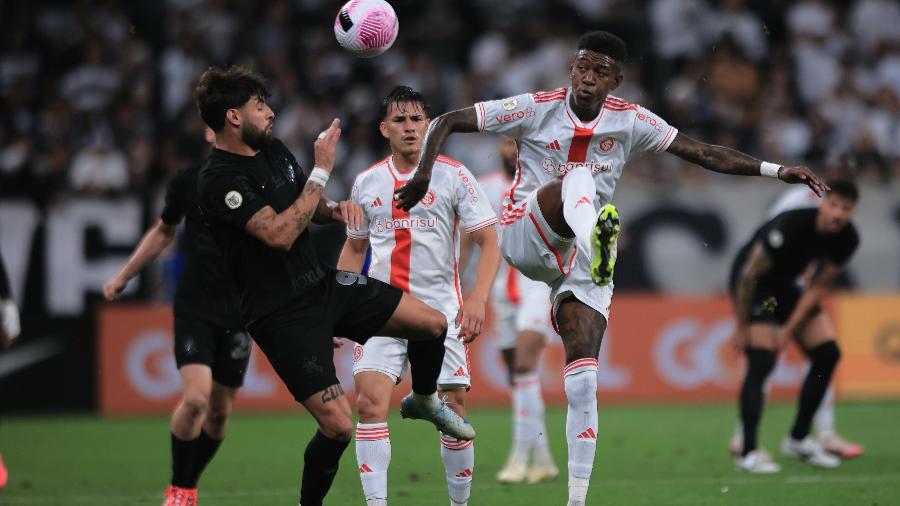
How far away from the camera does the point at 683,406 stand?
15.0 m

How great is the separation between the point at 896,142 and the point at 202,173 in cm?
1178

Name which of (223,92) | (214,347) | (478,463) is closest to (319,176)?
(223,92)

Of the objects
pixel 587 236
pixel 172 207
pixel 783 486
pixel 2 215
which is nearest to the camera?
pixel 587 236

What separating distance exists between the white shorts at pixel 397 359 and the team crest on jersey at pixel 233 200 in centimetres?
135

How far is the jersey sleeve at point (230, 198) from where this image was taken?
6.71 meters

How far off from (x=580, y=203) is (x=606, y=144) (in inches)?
24.1

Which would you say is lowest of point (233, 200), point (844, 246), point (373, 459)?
point (373, 459)

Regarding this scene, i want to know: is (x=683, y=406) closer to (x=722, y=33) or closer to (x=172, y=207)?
(x=722, y=33)

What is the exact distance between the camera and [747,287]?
10.3m

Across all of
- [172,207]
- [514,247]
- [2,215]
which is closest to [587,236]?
[514,247]

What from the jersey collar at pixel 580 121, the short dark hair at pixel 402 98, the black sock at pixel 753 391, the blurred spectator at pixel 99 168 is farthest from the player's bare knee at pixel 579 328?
the blurred spectator at pixel 99 168

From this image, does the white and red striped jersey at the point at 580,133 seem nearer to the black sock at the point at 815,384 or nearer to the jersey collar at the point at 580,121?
the jersey collar at the point at 580,121

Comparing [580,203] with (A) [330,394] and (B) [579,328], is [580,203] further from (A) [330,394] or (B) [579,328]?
(A) [330,394]

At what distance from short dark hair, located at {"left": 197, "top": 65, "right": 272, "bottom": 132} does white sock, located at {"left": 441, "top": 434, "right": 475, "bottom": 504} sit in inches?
90.6
